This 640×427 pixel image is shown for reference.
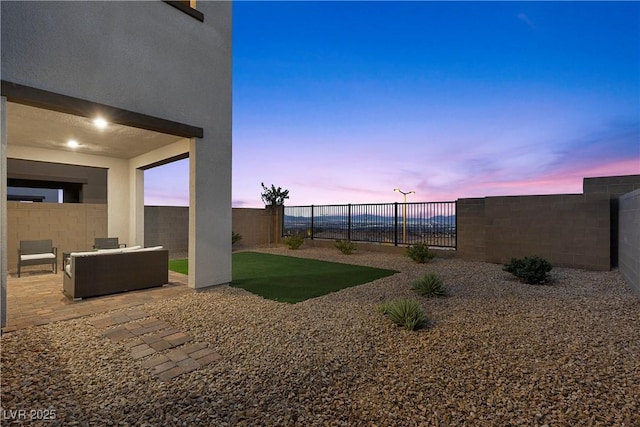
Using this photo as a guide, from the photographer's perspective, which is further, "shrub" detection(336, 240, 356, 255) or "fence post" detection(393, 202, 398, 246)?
"fence post" detection(393, 202, 398, 246)

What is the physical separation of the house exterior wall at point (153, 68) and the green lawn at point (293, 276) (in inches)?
34.1

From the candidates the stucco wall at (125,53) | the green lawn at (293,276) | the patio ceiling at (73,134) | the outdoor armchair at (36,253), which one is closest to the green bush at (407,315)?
the green lawn at (293,276)

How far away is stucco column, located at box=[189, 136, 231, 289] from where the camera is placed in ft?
16.2

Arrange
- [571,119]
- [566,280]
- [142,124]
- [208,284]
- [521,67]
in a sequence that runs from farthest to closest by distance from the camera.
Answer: [571,119], [521,67], [566,280], [208,284], [142,124]

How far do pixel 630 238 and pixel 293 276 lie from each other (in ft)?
21.9

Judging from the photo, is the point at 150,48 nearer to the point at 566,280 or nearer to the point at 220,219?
the point at 220,219

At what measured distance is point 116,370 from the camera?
2400 mm

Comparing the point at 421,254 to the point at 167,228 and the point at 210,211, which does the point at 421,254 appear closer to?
the point at 210,211

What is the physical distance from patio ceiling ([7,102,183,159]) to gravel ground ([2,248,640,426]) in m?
3.25

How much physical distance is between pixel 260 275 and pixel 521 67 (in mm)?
9070

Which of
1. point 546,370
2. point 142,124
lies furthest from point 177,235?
point 546,370

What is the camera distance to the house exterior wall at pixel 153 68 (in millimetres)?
3441

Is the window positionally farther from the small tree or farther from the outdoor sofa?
the small tree

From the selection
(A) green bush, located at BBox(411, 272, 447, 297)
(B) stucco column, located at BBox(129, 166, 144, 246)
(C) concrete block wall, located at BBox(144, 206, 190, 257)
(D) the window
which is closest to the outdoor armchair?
(B) stucco column, located at BBox(129, 166, 144, 246)
